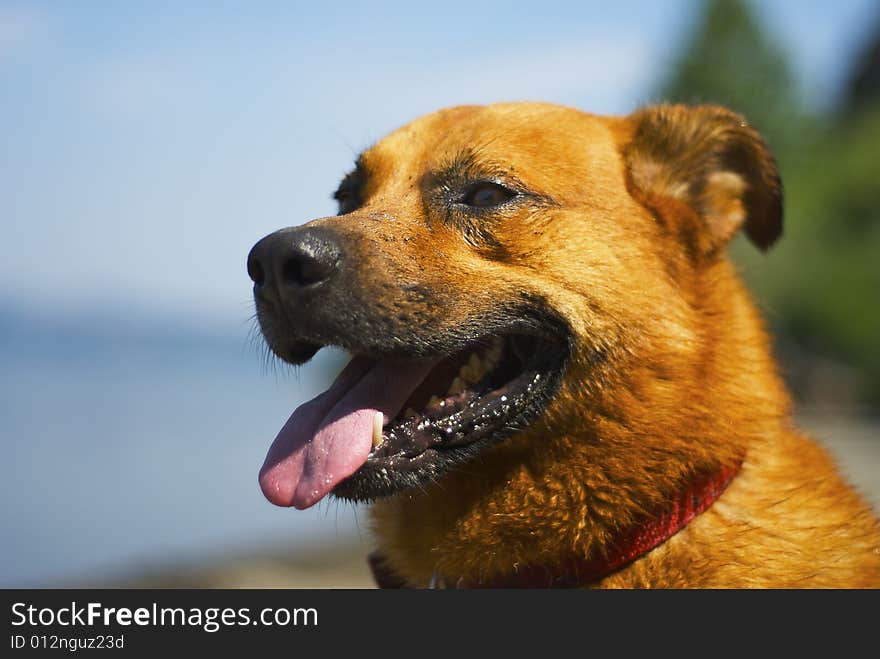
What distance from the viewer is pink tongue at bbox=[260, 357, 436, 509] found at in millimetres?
3121

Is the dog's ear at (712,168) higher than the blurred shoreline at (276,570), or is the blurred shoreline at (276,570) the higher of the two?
the blurred shoreline at (276,570)

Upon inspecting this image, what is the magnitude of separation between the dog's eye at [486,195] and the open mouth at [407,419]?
1.78 ft

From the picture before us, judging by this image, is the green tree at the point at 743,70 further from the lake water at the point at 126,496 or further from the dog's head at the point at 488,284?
the dog's head at the point at 488,284

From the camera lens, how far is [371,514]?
3.69m

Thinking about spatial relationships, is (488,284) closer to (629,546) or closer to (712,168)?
(629,546)

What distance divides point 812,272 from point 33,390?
3138cm

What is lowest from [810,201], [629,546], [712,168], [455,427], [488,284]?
[629,546]

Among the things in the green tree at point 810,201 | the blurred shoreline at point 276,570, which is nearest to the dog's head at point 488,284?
the blurred shoreline at point 276,570

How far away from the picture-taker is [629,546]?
10.2 feet

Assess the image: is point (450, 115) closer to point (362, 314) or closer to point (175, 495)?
point (362, 314)

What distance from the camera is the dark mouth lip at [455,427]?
3129 mm

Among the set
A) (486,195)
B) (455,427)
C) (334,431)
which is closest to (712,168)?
(486,195)

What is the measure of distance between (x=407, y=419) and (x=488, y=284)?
585mm

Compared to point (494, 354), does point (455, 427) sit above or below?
below
